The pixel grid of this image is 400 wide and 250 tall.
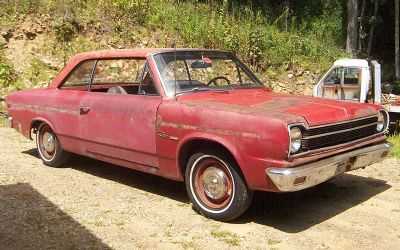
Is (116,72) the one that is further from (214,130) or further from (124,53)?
(214,130)

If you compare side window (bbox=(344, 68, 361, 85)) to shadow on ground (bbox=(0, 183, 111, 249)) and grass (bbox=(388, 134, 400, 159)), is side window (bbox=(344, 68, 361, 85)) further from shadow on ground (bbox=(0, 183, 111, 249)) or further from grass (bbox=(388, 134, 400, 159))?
shadow on ground (bbox=(0, 183, 111, 249))

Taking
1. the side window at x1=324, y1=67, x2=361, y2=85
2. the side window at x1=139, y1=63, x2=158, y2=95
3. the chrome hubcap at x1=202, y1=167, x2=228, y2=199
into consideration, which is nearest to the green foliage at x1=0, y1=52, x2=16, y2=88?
the side window at x1=324, y1=67, x2=361, y2=85

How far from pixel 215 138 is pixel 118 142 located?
147 centimetres

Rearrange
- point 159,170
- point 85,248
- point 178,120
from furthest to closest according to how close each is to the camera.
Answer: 1. point 159,170
2. point 178,120
3. point 85,248

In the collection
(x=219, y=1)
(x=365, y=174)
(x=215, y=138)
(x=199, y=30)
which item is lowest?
(x=365, y=174)

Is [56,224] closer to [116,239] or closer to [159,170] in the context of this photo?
[116,239]

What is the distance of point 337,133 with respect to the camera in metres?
4.64

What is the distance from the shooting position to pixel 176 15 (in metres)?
14.9

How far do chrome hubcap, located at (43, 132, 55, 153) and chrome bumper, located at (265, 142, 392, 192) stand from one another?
3719 millimetres

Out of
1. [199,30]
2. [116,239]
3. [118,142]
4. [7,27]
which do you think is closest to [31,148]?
[118,142]

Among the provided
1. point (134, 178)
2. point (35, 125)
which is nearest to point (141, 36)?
point (35, 125)

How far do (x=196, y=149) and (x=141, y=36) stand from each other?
9910mm

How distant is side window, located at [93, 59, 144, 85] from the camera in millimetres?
6173

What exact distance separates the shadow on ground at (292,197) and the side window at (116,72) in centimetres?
125
